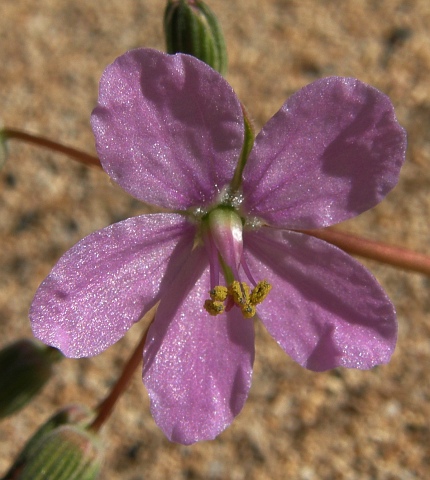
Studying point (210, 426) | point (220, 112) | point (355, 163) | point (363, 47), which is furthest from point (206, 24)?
point (363, 47)

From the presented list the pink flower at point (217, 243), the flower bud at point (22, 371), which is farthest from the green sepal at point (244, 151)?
the flower bud at point (22, 371)

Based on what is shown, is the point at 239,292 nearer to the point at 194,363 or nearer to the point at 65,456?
the point at 194,363

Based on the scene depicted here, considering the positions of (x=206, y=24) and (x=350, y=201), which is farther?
(x=206, y=24)

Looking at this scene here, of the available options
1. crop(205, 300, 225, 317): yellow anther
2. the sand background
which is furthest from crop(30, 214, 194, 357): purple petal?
the sand background

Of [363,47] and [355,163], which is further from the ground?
[355,163]

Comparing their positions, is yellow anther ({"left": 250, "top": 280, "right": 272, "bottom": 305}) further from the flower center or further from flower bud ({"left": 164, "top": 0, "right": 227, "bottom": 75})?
flower bud ({"left": 164, "top": 0, "right": 227, "bottom": 75})

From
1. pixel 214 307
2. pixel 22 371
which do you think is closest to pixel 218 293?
pixel 214 307

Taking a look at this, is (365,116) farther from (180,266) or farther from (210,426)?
(210,426)

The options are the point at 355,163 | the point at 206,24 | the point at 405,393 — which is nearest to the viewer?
the point at 355,163
